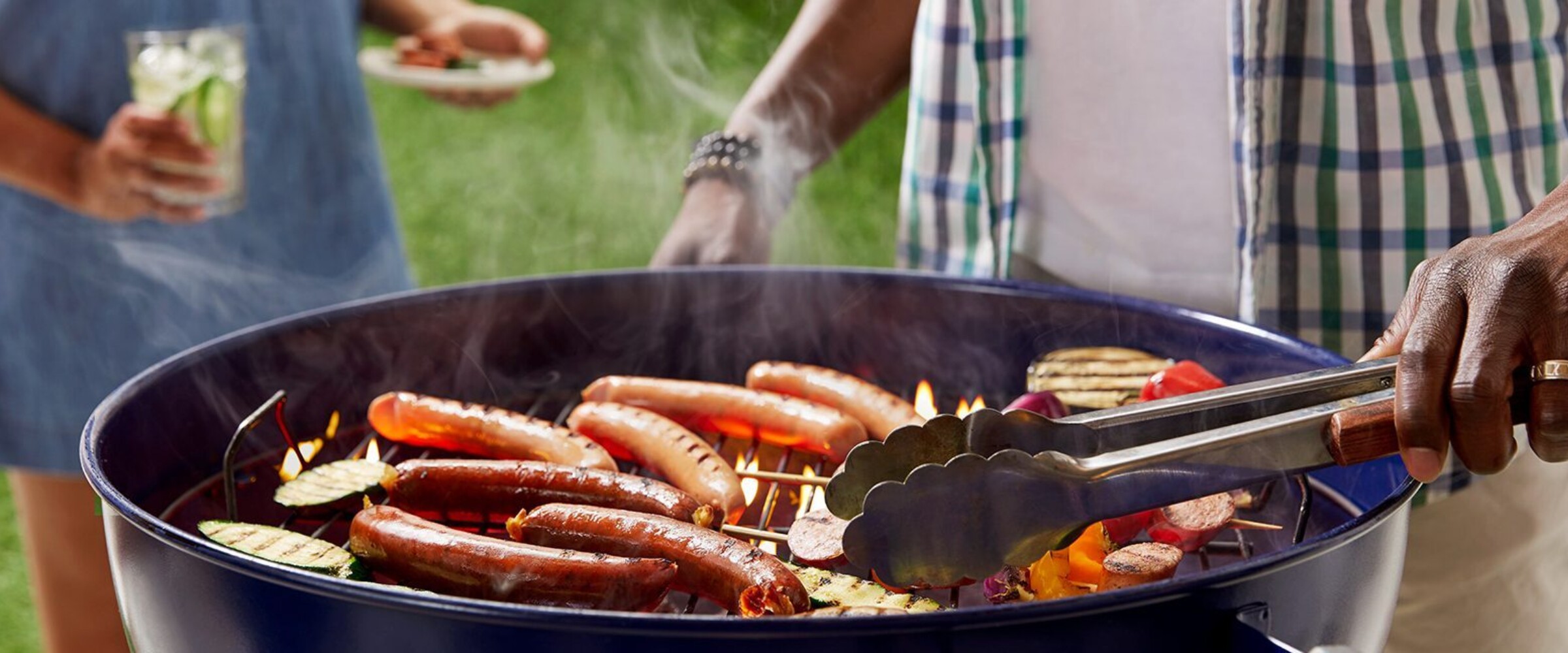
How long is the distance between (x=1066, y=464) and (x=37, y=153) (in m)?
2.80

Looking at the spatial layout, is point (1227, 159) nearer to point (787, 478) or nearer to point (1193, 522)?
point (1193, 522)

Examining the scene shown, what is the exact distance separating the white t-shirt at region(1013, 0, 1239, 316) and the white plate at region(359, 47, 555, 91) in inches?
60.1

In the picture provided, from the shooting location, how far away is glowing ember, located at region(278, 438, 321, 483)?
6.72ft

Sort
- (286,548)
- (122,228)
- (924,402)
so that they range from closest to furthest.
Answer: (286,548)
(924,402)
(122,228)

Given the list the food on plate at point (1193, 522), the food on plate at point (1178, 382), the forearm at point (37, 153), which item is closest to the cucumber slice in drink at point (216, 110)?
the forearm at point (37, 153)

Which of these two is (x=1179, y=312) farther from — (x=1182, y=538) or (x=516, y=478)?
(x=516, y=478)

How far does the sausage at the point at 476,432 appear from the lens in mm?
1989

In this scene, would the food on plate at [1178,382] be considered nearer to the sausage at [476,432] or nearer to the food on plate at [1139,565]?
the food on plate at [1139,565]

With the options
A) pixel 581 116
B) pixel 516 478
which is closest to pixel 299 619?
pixel 516 478

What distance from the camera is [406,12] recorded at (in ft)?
12.5

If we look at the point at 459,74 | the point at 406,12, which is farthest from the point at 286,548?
the point at 406,12

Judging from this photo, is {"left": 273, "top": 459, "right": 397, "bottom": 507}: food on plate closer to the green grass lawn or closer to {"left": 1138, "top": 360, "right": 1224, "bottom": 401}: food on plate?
{"left": 1138, "top": 360, "right": 1224, "bottom": 401}: food on plate

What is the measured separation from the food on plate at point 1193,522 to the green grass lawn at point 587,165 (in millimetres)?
5154

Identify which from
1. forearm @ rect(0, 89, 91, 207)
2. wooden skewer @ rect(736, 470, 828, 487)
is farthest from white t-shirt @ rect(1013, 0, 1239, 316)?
forearm @ rect(0, 89, 91, 207)
